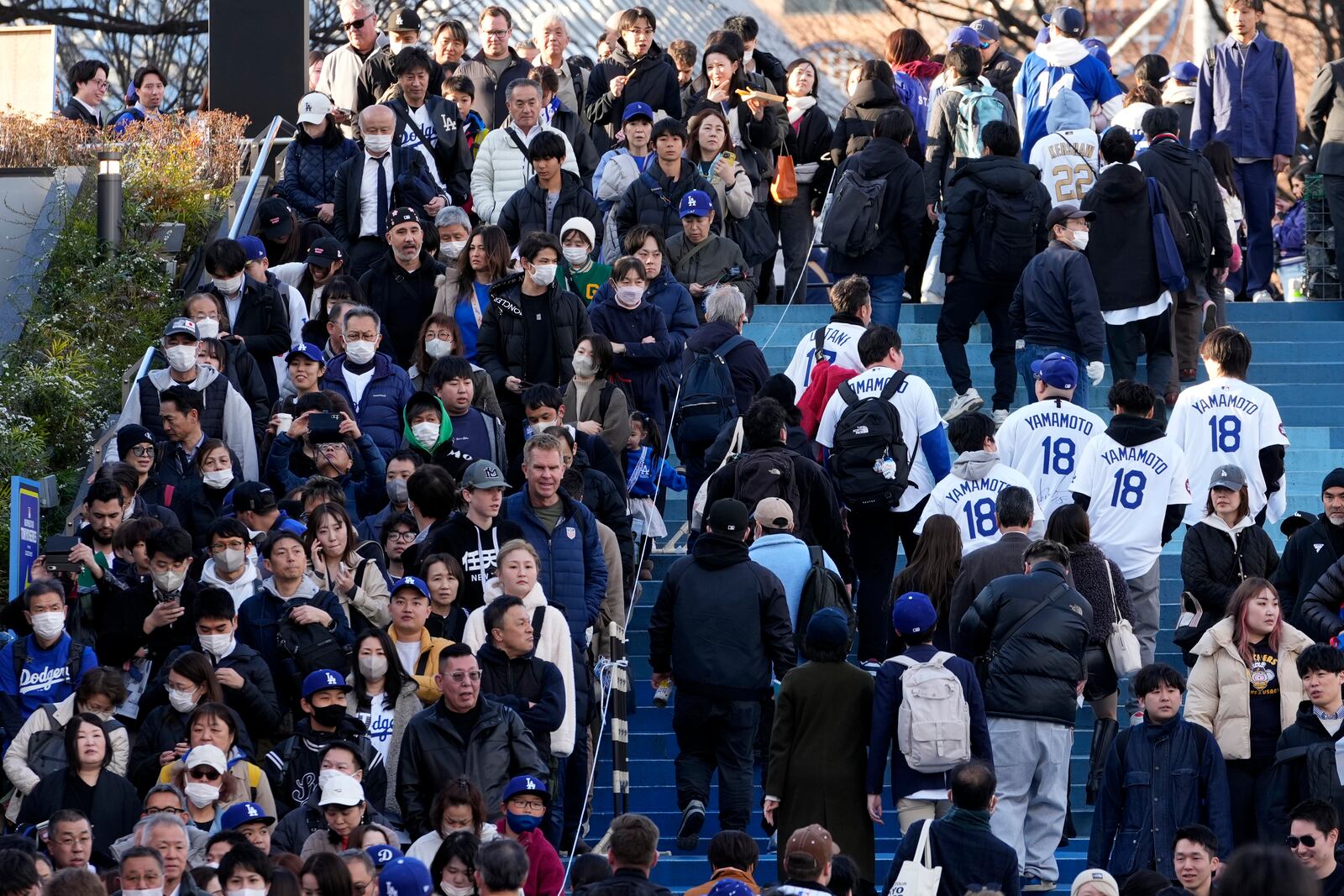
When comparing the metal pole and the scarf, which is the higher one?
the scarf

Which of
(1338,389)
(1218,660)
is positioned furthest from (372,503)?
(1338,389)

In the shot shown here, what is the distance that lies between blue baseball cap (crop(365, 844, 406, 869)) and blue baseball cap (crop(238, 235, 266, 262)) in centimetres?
600

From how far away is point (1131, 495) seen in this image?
12812mm

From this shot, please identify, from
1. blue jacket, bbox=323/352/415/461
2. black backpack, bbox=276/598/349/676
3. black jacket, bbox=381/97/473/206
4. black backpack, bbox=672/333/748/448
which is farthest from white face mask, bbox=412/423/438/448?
black jacket, bbox=381/97/473/206

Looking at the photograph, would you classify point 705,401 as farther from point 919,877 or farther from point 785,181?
point 919,877

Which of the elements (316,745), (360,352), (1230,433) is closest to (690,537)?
(360,352)

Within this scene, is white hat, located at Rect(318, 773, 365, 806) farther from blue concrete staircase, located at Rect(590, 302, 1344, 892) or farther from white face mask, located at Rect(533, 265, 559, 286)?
white face mask, located at Rect(533, 265, 559, 286)

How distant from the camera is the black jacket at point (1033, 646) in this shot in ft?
37.0

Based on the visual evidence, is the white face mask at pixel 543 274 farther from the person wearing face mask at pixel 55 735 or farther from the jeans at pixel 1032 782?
the jeans at pixel 1032 782

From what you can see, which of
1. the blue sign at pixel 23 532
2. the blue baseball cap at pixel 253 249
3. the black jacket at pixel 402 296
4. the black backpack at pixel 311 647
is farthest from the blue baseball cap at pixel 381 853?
the blue baseball cap at pixel 253 249

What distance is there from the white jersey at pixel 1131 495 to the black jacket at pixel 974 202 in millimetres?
3305

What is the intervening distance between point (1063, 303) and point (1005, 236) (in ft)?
3.46

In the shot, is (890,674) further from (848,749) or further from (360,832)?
(360,832)

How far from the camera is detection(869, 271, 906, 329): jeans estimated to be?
54.2 ft
